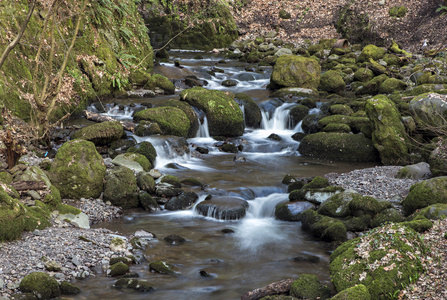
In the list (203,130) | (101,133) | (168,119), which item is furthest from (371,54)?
(101,133)

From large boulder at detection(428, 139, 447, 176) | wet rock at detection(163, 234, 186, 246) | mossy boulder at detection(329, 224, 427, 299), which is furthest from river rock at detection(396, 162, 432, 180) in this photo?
wet rock at detection(163, 234, 186, 246)

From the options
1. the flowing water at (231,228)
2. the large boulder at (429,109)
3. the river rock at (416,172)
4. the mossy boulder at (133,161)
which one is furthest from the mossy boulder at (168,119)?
the large boulder at (429,109)

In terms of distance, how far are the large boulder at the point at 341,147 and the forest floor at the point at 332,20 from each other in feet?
44.0

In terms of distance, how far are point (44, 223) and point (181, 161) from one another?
18.8 ft

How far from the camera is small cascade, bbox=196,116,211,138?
14.2 meters

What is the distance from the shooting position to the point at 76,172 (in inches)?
333

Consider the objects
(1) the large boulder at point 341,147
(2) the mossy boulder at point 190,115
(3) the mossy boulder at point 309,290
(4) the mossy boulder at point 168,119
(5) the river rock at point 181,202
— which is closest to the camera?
(3) the mossy boulder at point 309,290

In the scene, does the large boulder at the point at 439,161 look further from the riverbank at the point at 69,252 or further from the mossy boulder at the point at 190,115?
the mossy boulder at the point at 190,115

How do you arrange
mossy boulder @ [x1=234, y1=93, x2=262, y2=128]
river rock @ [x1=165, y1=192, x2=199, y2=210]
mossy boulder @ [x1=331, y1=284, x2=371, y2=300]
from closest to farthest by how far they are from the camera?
mossy boulder @ [x1=331, y1=284, x2=371, y2=300] < river rock @ [x1=165, y1=192, x2=199, y2=210] < mossy boulder @ [x1=234, y1=93, x2=262, y2=128]

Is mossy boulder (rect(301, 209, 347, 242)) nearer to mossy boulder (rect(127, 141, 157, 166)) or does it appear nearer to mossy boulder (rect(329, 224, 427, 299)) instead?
mossy boulder (rect(329, 224, 427, 299))

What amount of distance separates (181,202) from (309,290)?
174 inches

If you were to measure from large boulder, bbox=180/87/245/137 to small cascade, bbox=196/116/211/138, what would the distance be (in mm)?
114

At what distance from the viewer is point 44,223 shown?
21.7 feet

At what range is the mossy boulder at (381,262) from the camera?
14.9 feet
